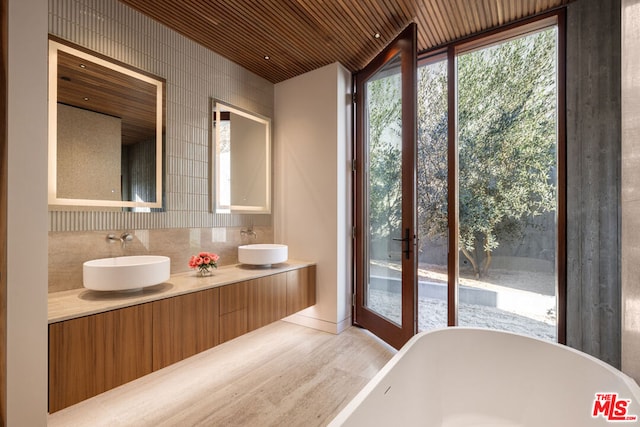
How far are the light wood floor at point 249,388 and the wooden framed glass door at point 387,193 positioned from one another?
0.39 m

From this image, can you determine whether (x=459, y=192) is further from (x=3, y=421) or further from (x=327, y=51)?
(x=3, y=421)

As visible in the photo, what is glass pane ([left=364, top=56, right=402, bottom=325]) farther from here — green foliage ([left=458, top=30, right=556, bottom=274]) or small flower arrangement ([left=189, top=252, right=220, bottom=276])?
small flower arrangement ([left=189, top=252, right=220, bottom=276])

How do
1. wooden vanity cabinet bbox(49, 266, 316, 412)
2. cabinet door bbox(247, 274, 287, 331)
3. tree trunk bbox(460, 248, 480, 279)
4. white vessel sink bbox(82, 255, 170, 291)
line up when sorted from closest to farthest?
wooden vanity cabinet bbox(49, 266, 316, 412), white vessel sink bbox(82, 255, 170, 291), cabinet door bbox(247, 274, 287, 331), tree trunk bbox(460, 248, 480, 279)

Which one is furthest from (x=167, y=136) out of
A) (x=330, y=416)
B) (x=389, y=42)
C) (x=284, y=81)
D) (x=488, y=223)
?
(x=488, y=223)

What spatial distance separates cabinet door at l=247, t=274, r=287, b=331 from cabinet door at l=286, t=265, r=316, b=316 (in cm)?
7

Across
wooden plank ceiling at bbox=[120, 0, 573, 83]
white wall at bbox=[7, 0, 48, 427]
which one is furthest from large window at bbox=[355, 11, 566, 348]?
white wall at bbox=[7, 0, 48, 427]

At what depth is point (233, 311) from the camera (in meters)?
2.25

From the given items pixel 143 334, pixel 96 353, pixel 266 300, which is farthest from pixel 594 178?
pixel 96 353

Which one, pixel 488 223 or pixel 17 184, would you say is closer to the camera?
pixel 17 184

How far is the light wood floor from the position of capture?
1.76 metres

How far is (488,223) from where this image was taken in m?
2.50

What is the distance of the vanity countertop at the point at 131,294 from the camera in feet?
5.07

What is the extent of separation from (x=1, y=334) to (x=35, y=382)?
10.7 inches

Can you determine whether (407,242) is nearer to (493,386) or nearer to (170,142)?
(493,386)
